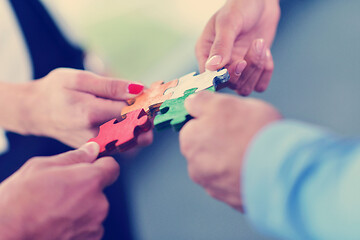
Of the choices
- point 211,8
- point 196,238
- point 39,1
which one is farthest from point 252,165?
point 211,8

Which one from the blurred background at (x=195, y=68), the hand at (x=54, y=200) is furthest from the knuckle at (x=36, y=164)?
the blurred background at (x=195, y=68)

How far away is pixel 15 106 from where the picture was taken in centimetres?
107

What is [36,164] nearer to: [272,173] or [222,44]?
[272,173]

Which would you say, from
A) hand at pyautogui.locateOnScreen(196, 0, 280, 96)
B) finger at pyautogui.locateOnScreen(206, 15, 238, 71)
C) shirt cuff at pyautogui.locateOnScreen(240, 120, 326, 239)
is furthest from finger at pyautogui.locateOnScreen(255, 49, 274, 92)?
shirt cuff at pyautogui.locateOnScreen(240, 120, 326, 239)

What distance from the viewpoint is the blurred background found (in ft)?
4.79

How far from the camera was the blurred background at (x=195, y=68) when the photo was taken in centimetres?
146

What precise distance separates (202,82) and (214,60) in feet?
0.31

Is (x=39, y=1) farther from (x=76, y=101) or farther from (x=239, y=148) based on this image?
(x=239, y=148)

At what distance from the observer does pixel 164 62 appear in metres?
1.90

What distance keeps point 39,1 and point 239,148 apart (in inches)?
46.6

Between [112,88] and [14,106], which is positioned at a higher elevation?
[14,106]

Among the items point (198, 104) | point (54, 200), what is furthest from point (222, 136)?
point (54, 200)

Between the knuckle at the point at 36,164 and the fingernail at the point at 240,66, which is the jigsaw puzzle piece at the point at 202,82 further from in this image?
the knuckle at the point at 36,164

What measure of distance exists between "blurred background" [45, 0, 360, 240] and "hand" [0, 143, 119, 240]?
85 cm
